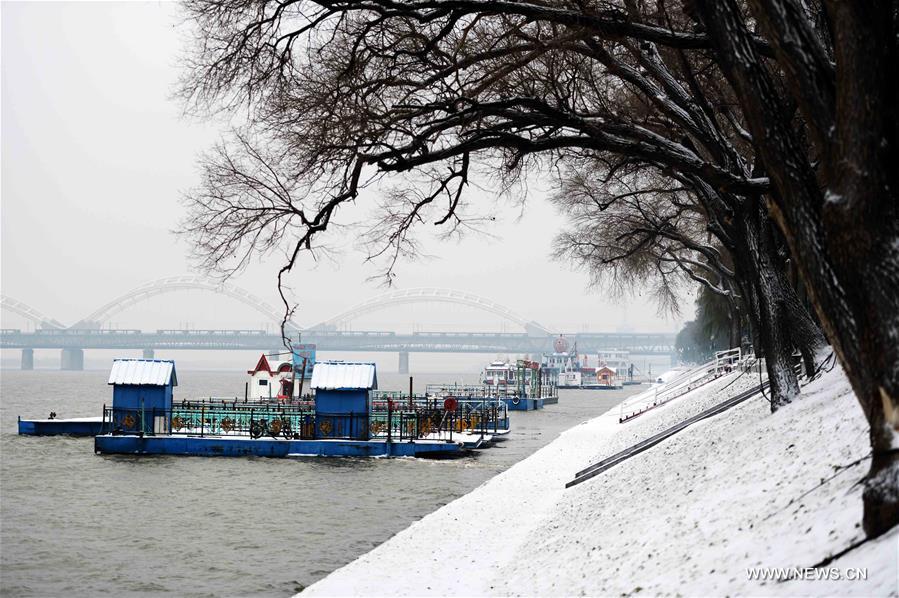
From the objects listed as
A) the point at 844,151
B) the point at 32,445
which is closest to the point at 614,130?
the point at 844,151

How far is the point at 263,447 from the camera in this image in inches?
1628

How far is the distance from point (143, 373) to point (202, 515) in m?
17.5

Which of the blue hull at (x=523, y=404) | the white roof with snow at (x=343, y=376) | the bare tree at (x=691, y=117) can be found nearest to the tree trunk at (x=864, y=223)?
the bare tree at (x=691, y=117)

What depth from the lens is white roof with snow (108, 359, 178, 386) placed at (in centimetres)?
4272

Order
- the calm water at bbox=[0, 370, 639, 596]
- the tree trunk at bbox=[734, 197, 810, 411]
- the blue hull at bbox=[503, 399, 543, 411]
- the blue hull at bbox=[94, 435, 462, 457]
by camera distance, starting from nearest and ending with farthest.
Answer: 1. the tree trunk at bbox=[734, 197, 810, 411]
2. the calm water at bbox=[0, 370, 639, 596]
3. the blue hull at bbox=[94, 435, 462, 457]
4. the blue hull at bbox=[503, 399, 543, 411]

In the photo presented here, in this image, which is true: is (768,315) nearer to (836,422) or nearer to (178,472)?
(836,422)

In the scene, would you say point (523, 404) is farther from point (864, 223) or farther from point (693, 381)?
point (864, 223)

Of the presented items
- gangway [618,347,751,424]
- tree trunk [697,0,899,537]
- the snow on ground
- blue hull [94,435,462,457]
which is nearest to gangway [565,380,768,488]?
the snow on ground

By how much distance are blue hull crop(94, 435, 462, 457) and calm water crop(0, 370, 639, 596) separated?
100cm

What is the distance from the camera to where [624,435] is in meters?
32.7

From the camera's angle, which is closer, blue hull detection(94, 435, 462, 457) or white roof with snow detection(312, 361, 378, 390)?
blue hull detection(94, 435, 462, 457)

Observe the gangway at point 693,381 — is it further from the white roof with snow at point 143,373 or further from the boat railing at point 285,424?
the white roof with snow at point 143,373

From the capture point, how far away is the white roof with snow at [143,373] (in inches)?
1682

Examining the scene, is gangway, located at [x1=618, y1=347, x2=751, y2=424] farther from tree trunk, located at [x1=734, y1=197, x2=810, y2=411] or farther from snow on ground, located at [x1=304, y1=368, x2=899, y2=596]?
tree trunk, located at [x1=734, y1=197, x2=810, y2=411]
